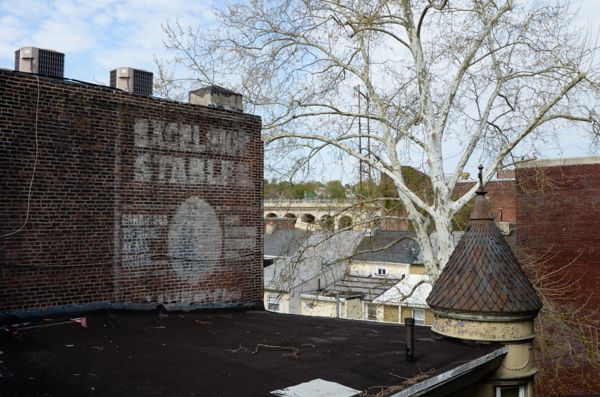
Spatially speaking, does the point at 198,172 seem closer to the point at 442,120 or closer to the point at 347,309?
the point at 442,120

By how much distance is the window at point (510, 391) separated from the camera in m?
8.14

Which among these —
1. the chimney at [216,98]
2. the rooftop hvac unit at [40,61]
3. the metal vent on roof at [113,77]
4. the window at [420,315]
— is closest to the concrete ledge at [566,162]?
the window at [420,315]

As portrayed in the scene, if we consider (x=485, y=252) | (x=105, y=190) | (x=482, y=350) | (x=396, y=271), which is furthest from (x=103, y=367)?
(x=396, y=271)

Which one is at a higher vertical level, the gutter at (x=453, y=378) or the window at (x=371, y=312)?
the gutter at (x=453, y=378)

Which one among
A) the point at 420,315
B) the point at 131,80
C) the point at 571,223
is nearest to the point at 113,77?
the point at 131,80

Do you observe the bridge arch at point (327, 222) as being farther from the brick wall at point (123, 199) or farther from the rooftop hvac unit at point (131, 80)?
the rooftop hvac unit at point (131, 80)

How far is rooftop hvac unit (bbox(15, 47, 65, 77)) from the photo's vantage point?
9164mm

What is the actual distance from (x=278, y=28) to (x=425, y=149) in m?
6.02

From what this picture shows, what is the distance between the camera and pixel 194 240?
10.7 m

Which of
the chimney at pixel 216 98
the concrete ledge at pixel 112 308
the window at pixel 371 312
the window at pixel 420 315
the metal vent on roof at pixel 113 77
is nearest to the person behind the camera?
the concrete ledge at pixel 112 308

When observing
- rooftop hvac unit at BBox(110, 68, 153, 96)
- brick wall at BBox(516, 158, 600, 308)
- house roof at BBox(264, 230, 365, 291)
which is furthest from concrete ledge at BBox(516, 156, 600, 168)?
rooftop hvac unit at BBox(110, 68, 153, 96)

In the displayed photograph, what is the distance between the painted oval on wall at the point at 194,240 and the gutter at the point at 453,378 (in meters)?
6.10

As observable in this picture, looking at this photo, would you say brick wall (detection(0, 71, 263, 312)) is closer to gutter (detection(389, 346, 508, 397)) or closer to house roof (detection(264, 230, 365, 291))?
house roof (detection(264, 230, 365, 291))

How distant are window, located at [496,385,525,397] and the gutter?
1.85 feet
